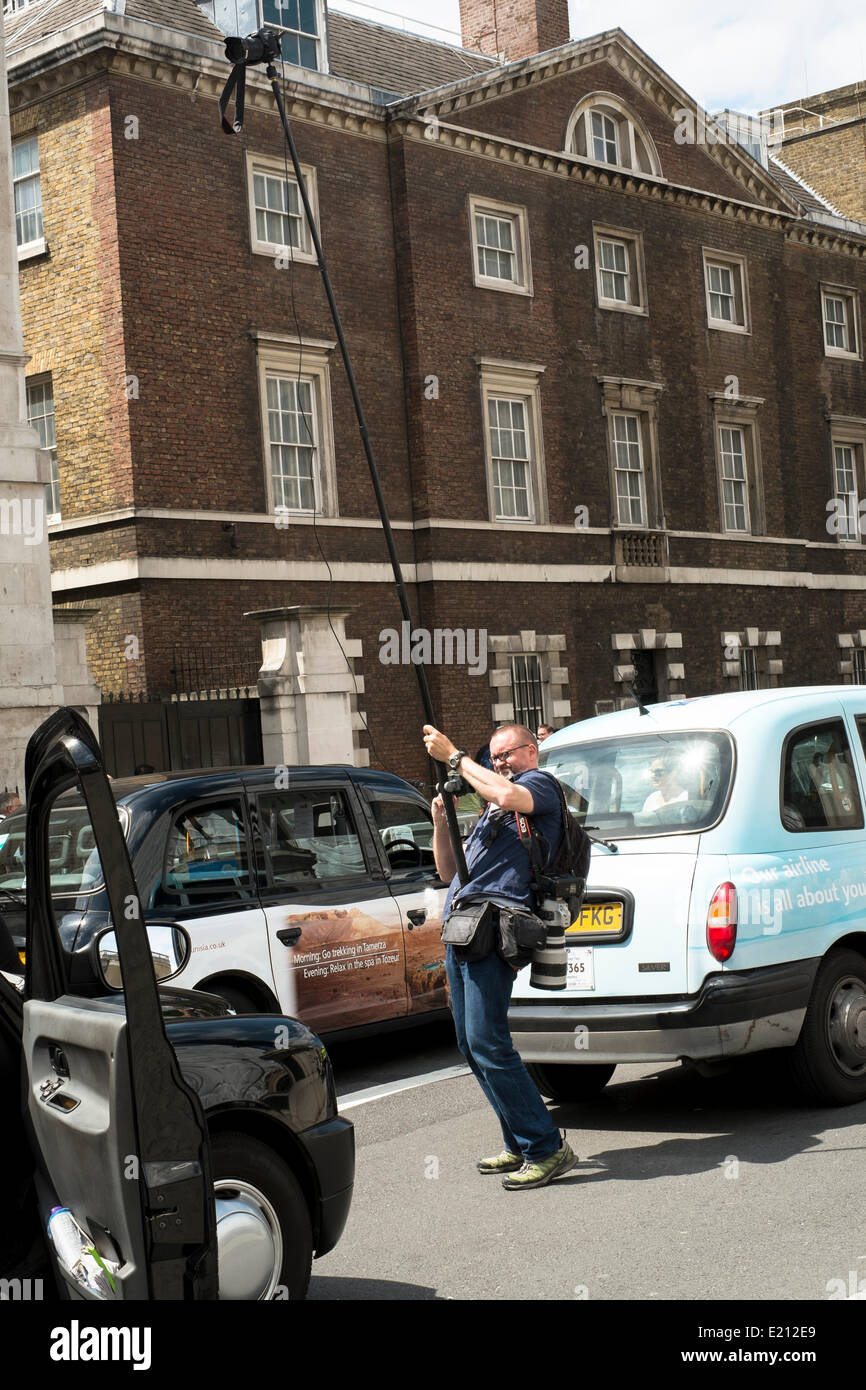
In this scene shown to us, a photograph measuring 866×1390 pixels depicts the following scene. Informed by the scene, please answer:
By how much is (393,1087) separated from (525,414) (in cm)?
1996

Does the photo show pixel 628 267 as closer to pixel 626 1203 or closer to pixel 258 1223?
pixel 626 1203

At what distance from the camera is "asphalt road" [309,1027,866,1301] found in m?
5.27

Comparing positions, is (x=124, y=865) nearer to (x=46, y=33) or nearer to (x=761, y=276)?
(x=46, y=33)

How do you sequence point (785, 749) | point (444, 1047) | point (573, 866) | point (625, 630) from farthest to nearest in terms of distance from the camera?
point (625, 630) → point (444, 1047) → point (785, 749) → point (573, 866)

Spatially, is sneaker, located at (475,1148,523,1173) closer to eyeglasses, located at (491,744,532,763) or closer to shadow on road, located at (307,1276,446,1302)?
shadow on road, located at (307,1276,446,1302)

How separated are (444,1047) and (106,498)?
1367cm

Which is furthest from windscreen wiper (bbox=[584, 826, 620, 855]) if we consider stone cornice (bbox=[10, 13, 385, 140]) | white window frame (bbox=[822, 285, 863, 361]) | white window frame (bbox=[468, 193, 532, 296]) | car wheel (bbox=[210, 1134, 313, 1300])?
white window frame (bbox=[822, 285, 863, 361])

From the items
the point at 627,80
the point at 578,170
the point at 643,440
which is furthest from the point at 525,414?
the point at 627,80

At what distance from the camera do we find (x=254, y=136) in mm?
23750

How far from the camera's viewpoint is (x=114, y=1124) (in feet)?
11.5

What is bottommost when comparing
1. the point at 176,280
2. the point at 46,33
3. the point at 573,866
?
the point at 573,866

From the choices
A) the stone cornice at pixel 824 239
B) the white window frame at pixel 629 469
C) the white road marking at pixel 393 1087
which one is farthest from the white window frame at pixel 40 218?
the white road marking at pixel 393 1087
